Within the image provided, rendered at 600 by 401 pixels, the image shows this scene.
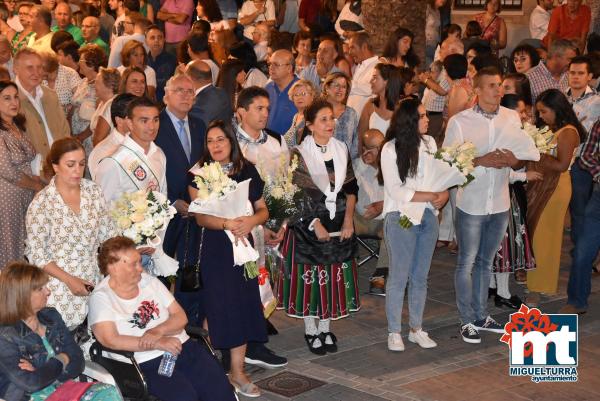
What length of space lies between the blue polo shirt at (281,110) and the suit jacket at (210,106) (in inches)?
25.5

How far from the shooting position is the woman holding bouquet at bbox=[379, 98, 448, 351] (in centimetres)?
803

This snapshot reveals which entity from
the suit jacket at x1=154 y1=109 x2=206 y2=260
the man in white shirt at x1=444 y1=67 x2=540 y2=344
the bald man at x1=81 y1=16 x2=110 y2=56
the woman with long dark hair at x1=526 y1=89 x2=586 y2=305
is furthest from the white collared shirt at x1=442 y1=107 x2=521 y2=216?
the bald man at x1=81 y1=16 x2=110 y2=56

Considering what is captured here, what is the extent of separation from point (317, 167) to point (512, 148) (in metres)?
1.66

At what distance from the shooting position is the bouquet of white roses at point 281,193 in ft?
26.3

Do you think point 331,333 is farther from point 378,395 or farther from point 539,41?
point 539,41

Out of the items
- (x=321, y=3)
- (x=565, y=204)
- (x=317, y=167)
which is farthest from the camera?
(x=321, y=3)

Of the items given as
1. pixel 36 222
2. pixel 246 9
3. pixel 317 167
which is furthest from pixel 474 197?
pixel 246 9

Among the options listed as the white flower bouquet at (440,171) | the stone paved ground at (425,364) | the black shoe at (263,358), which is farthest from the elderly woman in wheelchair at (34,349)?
the white flower bouquet at (440,171)

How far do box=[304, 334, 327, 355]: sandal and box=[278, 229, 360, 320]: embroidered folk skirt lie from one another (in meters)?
0.20

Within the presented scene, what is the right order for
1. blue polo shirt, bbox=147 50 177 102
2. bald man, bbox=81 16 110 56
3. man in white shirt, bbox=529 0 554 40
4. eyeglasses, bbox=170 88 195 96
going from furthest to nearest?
man in white shirt, bbox=529 0 554 40 < bald man, bbox=81 16 110 56 < blue polo shirt, bbox=147 50 177 102 < eyeglasses, bbox=170 88 195 96

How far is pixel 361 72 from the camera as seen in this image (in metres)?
11.9

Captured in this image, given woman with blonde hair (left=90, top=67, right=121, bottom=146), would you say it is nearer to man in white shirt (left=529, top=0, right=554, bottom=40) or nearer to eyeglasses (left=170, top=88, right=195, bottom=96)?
eyeglasses (left=170, top=88, right=195, bottom=96)

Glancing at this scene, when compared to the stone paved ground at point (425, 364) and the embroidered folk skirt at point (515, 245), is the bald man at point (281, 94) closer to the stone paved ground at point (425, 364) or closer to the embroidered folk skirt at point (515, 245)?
the stone paved ground at point (425, 364)

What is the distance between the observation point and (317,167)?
8227mm
